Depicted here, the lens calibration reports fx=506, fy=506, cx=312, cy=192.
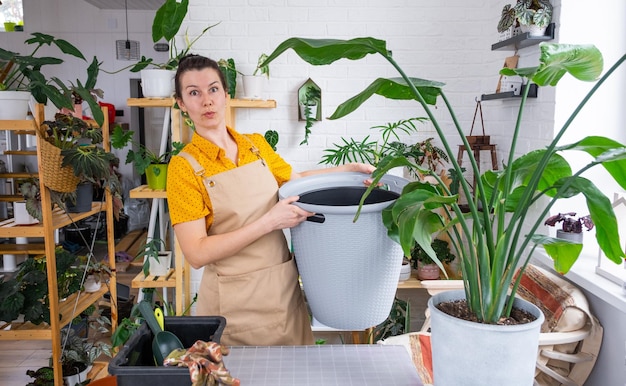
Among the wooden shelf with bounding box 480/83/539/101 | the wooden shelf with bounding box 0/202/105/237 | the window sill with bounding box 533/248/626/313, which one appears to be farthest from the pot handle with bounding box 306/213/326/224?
the wooden shelf with bounding box 0/202/105/237

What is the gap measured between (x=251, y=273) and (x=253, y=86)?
1.61 m

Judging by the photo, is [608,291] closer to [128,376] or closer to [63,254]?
[128,376]

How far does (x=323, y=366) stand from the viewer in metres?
1.11

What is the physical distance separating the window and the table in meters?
7.16

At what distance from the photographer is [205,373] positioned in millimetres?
788

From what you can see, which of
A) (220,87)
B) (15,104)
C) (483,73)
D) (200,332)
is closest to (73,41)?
(15,104)

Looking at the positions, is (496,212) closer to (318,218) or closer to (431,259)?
(318,218)

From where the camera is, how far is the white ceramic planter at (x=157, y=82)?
2.72m

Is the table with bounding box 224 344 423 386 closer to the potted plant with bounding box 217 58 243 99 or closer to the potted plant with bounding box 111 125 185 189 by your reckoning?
the potted plant with bounding box 111 125 185 189

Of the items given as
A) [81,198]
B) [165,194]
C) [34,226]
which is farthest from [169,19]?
[34,226]

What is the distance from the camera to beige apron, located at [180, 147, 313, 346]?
157cm

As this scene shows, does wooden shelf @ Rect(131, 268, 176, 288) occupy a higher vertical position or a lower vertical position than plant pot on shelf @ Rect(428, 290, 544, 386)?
lower

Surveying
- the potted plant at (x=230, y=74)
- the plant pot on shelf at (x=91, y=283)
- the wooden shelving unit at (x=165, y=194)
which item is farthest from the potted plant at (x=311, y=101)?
the plant pot on shelf at (x=91, y=283)

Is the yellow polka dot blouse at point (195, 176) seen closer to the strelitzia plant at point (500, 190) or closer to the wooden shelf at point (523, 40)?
the strelitzia plant at point (500, 190)
